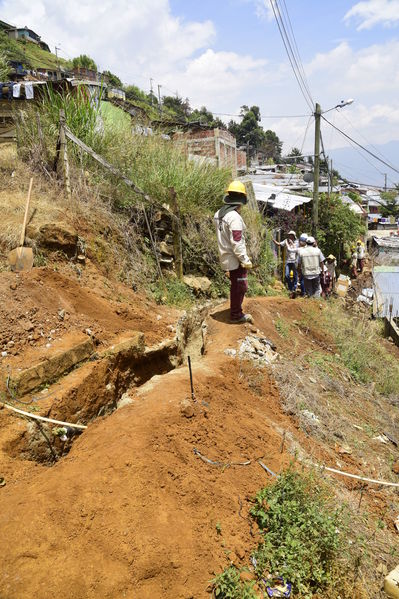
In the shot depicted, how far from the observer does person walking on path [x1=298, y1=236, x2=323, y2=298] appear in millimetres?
8766

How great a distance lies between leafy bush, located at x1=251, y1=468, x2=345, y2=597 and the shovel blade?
3.87 meters

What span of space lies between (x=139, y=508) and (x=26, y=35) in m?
63.1

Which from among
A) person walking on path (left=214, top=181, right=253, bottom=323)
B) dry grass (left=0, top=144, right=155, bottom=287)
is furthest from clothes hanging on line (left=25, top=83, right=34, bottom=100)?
person walking on path (left=214, top=181, right=253, bottom=323)

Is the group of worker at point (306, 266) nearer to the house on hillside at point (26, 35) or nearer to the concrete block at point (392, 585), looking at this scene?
the concrete block at point (392, 585)

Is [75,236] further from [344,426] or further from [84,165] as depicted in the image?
[344,426]

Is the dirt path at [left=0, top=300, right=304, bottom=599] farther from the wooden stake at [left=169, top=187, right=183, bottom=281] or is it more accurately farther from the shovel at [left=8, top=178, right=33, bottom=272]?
the wooden stake at [left=169, top=187, right=183, bottom=281]

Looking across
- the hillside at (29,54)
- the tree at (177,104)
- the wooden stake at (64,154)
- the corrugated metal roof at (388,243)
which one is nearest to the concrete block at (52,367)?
the wooden stake at (64,154)

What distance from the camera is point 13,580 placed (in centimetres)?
194

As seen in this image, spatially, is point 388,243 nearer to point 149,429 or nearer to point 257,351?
point 257,351

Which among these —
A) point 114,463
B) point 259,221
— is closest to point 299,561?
point 114,463

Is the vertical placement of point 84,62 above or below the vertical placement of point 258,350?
above

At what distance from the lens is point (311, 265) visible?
28.9 feet

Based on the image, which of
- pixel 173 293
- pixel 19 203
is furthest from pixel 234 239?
pixel 19 203

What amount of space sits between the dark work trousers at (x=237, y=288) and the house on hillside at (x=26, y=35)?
57832 millimetres
